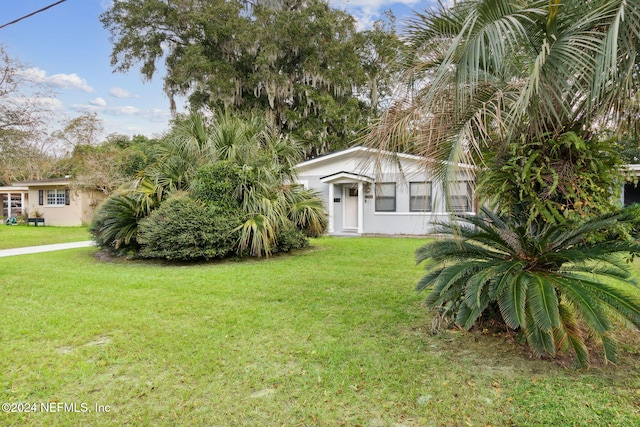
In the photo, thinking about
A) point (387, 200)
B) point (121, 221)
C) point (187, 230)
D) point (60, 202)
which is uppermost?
point (60, 202)

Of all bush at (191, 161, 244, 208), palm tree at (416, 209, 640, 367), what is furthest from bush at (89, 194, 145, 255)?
palm tree at (416, 209, 640, 367)

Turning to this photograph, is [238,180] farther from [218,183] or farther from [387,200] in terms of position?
[387,200]

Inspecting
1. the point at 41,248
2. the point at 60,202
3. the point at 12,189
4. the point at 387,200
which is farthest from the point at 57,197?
the point at 387,200

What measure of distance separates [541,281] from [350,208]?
12822mm

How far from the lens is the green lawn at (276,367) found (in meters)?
2.80

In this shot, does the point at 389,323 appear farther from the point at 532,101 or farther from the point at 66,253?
the point at 66,253

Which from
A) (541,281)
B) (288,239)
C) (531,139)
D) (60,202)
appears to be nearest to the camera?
(541,281)

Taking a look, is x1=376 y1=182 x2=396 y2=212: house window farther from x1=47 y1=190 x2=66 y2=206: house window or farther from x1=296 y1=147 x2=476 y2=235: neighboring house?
x1=47 y1=190 x2=66 y2=206: house window

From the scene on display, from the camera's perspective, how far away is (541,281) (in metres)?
3.53

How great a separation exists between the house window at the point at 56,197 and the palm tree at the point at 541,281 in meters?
24.9

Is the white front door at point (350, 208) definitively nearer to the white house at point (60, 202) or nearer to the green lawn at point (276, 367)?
the green lawn at point (276, 367)

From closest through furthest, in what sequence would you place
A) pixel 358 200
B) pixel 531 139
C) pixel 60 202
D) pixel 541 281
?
1. pixel 541 281
2. pixel 531 139
3. pixel 358 200
4. pixel 60 202

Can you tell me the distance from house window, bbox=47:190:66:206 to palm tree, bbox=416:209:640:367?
24.9 metres

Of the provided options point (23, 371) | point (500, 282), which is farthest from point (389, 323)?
point (23, 371)
